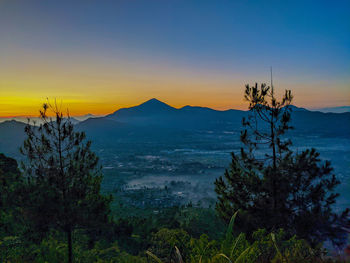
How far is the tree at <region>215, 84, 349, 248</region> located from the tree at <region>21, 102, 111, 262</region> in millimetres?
5159

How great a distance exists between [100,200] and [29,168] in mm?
2324

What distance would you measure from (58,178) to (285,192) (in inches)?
299

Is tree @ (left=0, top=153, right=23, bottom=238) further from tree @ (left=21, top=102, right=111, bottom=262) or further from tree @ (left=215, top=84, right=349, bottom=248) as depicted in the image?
tree @ (left=215, top=84, right=349, bottom=248)

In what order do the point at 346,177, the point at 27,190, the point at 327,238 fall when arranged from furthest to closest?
the point at 346,177 → the point at 327,238 → the point at 27,190

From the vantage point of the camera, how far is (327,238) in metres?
7.68

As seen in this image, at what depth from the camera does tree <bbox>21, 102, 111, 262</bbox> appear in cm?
636

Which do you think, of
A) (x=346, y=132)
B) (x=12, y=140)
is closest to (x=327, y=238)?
(x=12, y=140)

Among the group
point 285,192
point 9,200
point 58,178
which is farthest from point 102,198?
point 285,192

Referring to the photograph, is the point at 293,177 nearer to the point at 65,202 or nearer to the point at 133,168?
the point at 65,202

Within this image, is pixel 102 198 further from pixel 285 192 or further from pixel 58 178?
pixel 285 192

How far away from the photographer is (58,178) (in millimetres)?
6633

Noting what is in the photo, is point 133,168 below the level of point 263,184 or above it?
below

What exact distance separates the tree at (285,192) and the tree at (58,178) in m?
5.16

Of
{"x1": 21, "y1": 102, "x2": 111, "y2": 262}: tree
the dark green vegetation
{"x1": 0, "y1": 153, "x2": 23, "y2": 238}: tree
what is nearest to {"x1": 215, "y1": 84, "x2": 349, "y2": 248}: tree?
the dark green vegetation
